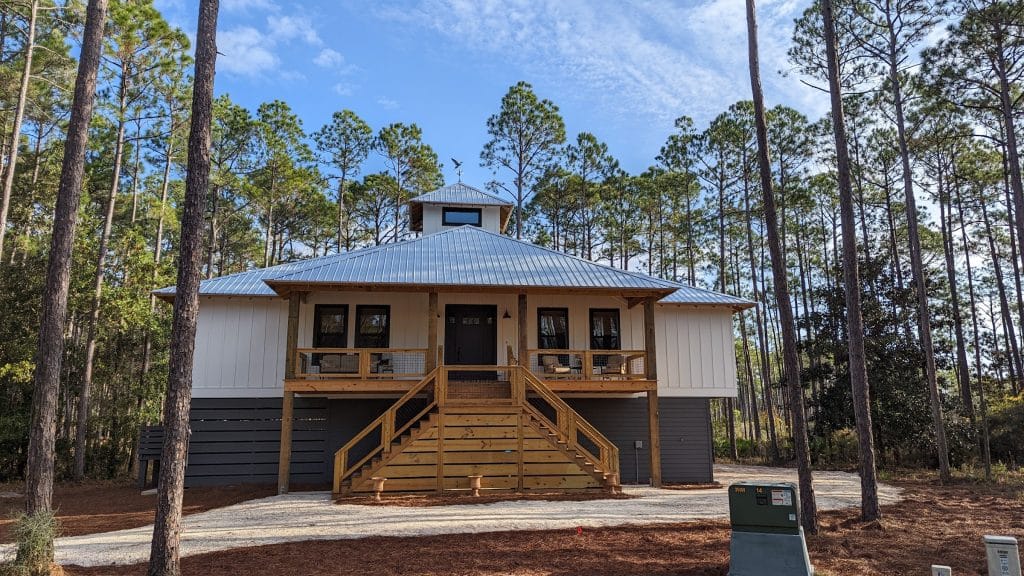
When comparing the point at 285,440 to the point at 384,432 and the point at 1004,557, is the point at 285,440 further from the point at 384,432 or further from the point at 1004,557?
the point at 1004,557

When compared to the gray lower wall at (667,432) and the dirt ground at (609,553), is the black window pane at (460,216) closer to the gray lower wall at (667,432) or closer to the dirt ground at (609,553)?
the gray lower wall at (667,432)

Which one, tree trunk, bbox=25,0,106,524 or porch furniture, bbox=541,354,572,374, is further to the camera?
porch furniture, bbox=541,354,572,374

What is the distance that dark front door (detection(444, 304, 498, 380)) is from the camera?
15.6 m

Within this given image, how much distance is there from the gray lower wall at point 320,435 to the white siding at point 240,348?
347 millimetres

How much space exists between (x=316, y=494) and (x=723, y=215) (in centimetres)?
1976

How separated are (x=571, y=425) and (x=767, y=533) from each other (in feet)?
21.6

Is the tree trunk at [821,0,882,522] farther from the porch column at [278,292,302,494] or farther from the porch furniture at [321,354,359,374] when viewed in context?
the porch column at [278,292,302,494]

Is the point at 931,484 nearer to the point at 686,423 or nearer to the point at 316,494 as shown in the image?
the point at 686,423

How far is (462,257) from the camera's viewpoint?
1536cm

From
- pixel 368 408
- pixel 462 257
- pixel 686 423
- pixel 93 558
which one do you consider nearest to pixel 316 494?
pixel 368 408

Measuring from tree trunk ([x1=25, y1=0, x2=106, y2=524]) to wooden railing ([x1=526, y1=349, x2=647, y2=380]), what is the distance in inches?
344

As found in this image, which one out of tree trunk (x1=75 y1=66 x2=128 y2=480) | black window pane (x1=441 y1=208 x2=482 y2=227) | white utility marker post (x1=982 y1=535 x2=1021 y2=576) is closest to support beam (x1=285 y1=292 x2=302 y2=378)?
black window pane (x1=441 y1=208 x2=482 y2=227)

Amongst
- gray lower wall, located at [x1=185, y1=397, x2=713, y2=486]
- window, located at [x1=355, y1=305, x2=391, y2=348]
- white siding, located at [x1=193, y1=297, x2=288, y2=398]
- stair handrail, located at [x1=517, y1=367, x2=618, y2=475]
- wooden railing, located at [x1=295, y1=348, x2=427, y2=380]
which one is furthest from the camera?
window, located at [x1=355, y1=305, x2=391, y2=348]

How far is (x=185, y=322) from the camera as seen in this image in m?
6.50
